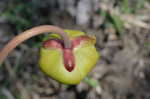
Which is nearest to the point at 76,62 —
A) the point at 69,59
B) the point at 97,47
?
the point at 69,59

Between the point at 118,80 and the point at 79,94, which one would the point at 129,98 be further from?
the point at 79,94

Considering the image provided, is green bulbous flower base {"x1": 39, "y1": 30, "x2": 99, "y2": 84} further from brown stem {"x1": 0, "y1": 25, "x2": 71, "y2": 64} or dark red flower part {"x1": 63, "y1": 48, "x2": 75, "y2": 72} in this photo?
brown stem {"x1": 0, "y1": 25, "x2": 71, "y2": 64}

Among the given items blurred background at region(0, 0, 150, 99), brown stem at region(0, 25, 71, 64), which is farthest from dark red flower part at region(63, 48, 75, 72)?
blurred background at region(0, 0, 150, 99)

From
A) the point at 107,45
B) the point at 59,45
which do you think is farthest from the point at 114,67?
the point at 59,45

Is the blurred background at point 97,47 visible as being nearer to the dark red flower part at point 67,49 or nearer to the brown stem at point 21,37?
the dark red flower part at point 67,49

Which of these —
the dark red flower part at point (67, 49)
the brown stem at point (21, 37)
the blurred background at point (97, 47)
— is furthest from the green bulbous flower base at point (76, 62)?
the blurred background at point (97, 47)
